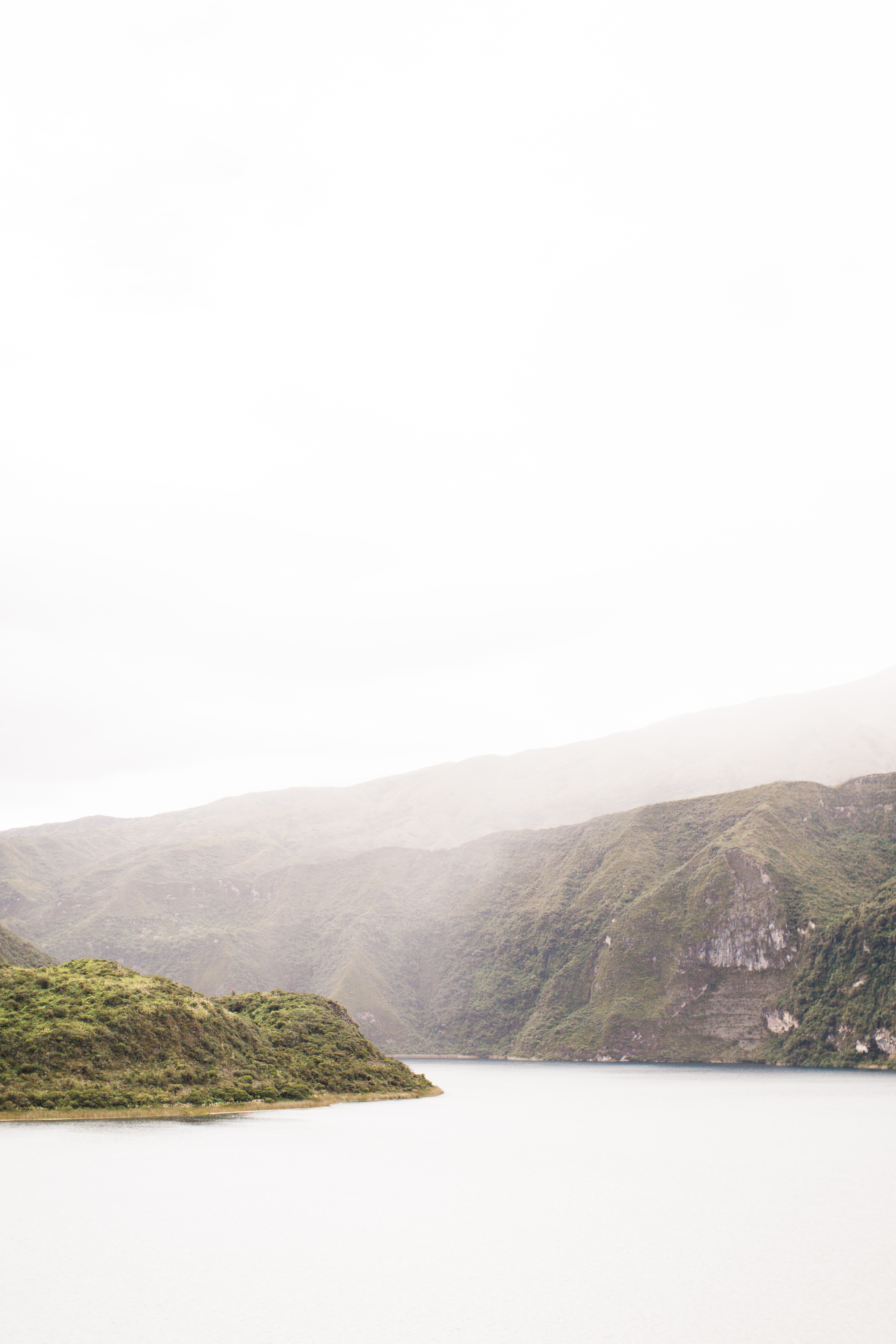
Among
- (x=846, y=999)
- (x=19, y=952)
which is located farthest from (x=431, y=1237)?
(x=846, y=999)

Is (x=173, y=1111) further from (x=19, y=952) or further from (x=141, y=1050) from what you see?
(x=19, y=952)

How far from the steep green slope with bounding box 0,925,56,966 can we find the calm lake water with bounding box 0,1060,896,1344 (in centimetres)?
8050

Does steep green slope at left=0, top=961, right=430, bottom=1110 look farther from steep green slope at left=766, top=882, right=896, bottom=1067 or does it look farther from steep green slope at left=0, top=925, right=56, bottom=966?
steep green slope at left=766, top=882, right=896, bottom=1067

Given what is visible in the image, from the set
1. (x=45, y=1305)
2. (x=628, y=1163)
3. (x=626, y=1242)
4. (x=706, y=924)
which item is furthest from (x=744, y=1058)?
(x=45, y=1305)

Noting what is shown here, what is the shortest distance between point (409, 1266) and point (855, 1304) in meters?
11.5

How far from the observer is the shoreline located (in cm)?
4869

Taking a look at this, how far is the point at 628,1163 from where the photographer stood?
4453cm

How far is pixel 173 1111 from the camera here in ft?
179

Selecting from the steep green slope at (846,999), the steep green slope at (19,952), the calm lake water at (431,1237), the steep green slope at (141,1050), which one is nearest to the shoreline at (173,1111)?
the steep green slope at (141,1050)

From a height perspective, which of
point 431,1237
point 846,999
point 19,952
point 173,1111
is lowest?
point 846,999

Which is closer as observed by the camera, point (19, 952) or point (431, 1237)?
point (431, 1237)

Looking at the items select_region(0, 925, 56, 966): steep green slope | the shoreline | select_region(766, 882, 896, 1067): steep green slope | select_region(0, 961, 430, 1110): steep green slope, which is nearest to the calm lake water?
the shoreline

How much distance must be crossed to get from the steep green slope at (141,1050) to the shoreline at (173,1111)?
40 centimetres

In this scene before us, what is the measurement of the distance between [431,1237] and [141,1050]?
4031 centimetres
